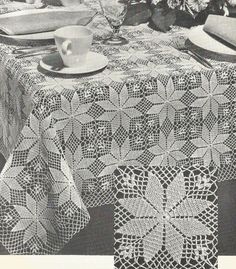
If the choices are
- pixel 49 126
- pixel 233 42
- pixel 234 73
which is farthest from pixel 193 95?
pixel 49 126

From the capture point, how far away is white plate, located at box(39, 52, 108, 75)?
1.16m

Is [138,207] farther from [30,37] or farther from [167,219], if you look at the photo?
[30,37]

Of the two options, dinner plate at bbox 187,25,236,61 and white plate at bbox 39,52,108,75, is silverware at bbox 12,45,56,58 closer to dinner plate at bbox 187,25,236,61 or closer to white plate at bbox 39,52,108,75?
white plate at bbox 39,52,108,75

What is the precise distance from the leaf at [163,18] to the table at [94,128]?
4.7 inches

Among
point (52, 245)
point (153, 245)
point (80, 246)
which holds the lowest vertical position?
point (80, 246)

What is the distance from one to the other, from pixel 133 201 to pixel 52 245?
21.5 inches

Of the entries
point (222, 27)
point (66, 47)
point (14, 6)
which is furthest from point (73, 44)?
point (14, 6)

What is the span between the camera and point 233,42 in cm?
133

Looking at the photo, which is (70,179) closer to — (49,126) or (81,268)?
(49,126)

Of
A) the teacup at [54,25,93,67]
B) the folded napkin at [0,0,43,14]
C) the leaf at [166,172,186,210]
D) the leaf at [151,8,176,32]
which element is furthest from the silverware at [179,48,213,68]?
the leaf at [166,172,186,210]

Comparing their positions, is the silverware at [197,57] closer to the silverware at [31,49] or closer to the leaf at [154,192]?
the silverware at [31,49]

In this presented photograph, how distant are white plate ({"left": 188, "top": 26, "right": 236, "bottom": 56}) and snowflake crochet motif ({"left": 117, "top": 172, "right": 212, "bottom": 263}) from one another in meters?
0.78

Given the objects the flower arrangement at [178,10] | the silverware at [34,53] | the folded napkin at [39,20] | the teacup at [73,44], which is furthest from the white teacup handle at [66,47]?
the flower arrangement at [178,10]

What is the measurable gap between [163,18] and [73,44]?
390 millimetres
